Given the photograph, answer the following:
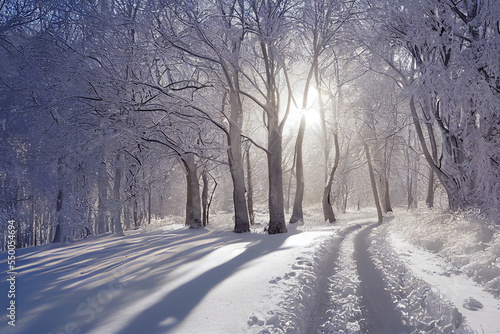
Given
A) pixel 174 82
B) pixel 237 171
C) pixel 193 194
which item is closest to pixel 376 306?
pixel 237 171

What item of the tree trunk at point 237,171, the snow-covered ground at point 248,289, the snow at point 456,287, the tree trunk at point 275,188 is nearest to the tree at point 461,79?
the snow-covered ground at point 248,289

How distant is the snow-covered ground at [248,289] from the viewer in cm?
424

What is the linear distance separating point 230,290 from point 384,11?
11054 millimetres

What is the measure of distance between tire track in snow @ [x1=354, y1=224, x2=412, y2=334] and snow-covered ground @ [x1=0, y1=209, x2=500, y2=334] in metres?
0.13

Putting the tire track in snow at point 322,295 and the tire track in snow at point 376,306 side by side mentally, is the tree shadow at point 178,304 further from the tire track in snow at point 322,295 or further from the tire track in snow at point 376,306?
the tire track in snow at point 376,306

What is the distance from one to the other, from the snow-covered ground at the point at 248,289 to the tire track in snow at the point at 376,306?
0.42 ft

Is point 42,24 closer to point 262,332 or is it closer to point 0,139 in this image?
point 0,139

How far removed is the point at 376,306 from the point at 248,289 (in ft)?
6.58

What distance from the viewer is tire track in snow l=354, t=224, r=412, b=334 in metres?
4.49

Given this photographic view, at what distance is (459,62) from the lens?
912cm

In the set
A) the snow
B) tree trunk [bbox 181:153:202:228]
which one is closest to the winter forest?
tree trunk [bbox 181:153:202:228]

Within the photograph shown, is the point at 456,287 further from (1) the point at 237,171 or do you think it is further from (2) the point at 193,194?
(2) the point at 193,194

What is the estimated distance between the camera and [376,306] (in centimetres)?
529

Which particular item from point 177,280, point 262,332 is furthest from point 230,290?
point 262,332
